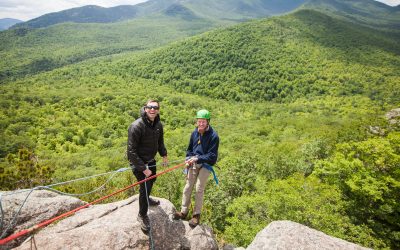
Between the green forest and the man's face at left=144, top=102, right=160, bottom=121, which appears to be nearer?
the man's face at left=144, top=102, right=160, bottom=121

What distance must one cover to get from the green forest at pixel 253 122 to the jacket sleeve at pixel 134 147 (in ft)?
7.08

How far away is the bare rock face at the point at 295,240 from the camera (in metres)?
5.05

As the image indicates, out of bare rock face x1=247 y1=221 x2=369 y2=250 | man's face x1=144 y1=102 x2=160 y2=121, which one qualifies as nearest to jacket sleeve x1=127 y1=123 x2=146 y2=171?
man's face x1=144 y1=102 x2=160 y2=121

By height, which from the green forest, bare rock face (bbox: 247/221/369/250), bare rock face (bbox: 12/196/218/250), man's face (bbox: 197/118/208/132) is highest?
man's face (bbox: 197/118/208/132)

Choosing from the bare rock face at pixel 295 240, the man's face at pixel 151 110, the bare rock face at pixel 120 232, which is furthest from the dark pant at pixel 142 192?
the bare rock face at pixel 295 240

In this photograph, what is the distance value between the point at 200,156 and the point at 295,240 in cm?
264

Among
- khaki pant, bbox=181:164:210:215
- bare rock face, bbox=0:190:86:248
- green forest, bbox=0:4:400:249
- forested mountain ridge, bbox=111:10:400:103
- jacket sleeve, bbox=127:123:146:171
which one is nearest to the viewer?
jacket sleeve, bbox=127:123:146:171

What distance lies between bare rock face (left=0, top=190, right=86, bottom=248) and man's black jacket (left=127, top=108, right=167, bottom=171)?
9.03 feet

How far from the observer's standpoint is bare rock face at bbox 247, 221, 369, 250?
5055mm

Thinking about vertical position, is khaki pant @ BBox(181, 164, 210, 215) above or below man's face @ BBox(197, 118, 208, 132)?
below

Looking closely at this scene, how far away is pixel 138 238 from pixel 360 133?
2351cm

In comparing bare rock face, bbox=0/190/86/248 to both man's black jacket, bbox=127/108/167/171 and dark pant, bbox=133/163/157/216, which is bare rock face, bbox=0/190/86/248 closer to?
dark pant, bbox=133/163/157/216

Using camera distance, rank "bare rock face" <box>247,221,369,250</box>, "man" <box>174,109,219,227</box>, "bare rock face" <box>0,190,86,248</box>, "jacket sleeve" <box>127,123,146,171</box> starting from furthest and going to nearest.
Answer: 1. "bare rock face" <box>0,190,86,248</box>
2. "man" <box>174,109,219,227</box>
3. "jacket sleeve" <box>127,123,146,171</box>
4. "bare rock face" <box>247,221,369,250</box>

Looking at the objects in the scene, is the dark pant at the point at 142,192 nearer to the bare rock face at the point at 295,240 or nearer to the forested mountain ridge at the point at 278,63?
the bare rock face at the point at 295,240
